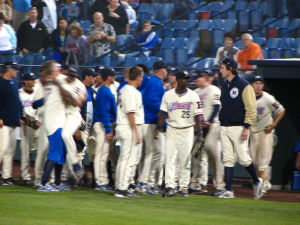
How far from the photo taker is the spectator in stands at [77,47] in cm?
1367

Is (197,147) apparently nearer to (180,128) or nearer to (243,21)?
(180,128)

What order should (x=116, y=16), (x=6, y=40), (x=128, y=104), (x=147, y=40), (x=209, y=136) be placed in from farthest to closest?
(x=116, y=16)
(x=147, y=40)
(x=6, y=40)
(x=209, y=136)
(x=128, y=104)

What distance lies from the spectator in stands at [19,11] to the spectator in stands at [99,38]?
238cm

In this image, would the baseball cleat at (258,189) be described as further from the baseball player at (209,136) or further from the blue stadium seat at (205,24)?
the blue stadium seat at (205,24)

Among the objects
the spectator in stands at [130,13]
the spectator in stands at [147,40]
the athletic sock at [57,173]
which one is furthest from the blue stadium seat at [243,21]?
the athletic sock at [57,173]

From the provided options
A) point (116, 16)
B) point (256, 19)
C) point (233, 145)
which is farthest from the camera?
point (116, 16)

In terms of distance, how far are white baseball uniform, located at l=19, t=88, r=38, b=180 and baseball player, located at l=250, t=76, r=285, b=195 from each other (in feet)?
11.9

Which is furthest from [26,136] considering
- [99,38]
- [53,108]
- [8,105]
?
[99,38]

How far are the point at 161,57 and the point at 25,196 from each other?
6303 millimetres

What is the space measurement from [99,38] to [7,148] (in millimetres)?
5030

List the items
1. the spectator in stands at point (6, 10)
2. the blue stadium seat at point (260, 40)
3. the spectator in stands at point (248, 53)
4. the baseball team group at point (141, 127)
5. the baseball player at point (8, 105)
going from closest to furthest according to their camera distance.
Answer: the baseball team group at point (141, 127), the baseball player at point (8, 105), the spectator in stands at point (248, 53), the blue stadium seat at point (260, 40), the spectator in stands at point (6, 10)

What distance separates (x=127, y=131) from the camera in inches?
345

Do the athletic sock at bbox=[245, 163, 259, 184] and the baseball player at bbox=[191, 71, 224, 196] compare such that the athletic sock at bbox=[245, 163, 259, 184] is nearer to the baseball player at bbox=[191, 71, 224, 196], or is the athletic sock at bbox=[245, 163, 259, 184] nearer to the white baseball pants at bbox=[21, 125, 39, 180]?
the baseball player at bbox=[191, 71, 224, 196]

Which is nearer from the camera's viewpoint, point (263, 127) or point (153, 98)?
point (153, 98)
